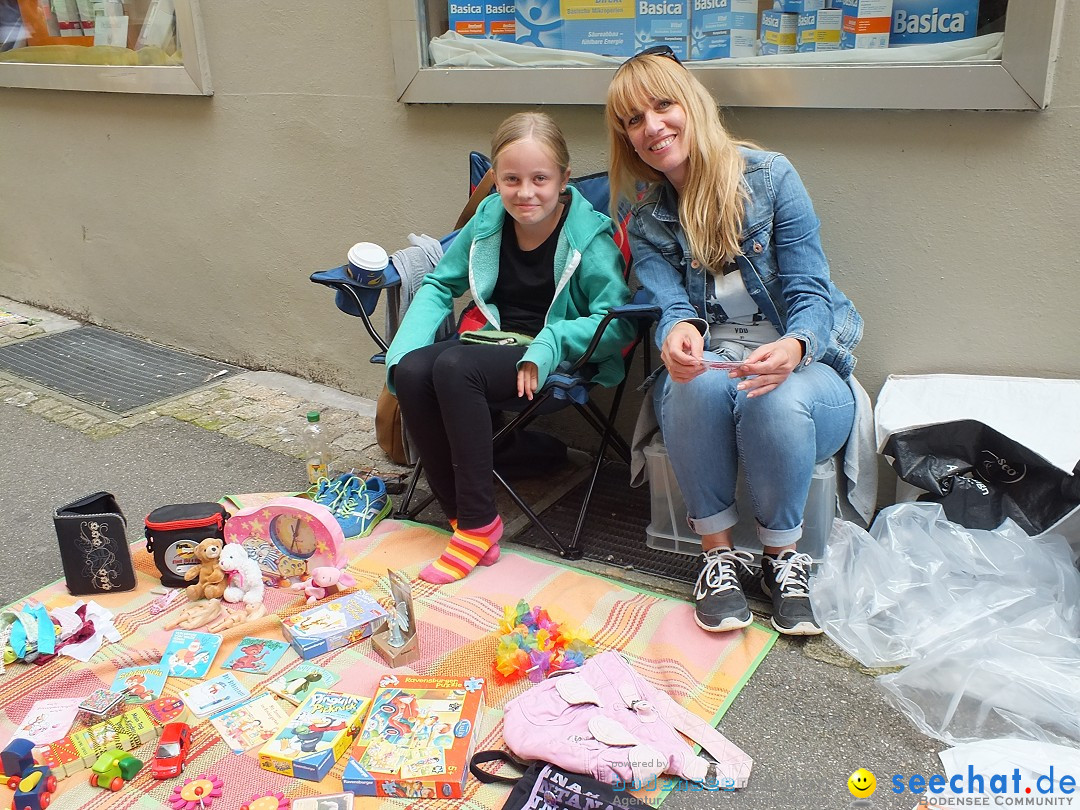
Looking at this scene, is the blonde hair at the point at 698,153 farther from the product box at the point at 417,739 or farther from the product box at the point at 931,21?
the product box at the point at 417,739

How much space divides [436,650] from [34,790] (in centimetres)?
94

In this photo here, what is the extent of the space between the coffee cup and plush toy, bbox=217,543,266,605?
93 cm

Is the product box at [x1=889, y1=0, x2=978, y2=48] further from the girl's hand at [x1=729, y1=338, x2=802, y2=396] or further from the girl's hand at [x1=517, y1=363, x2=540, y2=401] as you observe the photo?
the girl's hand at [x1=517, y1=363, x2=540, y2=401]

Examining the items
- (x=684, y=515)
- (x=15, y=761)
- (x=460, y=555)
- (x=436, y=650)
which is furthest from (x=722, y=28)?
(x=15, y=761)

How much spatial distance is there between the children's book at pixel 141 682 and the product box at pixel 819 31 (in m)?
2.54

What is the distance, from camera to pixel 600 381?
2.84 m

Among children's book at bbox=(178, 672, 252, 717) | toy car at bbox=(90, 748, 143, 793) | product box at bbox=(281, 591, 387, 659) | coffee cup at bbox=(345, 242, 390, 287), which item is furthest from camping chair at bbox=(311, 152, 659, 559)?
toy car at bbox=(90, 748, 143, 793)

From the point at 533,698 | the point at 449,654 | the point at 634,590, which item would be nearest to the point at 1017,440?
the point at 634,590

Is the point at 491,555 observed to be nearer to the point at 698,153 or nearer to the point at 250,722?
the point at 250,722

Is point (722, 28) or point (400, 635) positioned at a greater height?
point (722, 28)

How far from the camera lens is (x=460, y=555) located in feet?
9.04

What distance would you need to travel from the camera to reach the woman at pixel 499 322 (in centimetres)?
268

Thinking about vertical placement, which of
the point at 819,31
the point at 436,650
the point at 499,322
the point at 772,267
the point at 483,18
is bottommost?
the point at 436,650

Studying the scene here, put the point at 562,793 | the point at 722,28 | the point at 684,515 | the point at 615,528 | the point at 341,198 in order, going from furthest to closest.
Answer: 1. the point at 341,198
2. the point at 615,528
3. the point at 722,28
4. the point at 684,515
5. the point at 562,793
